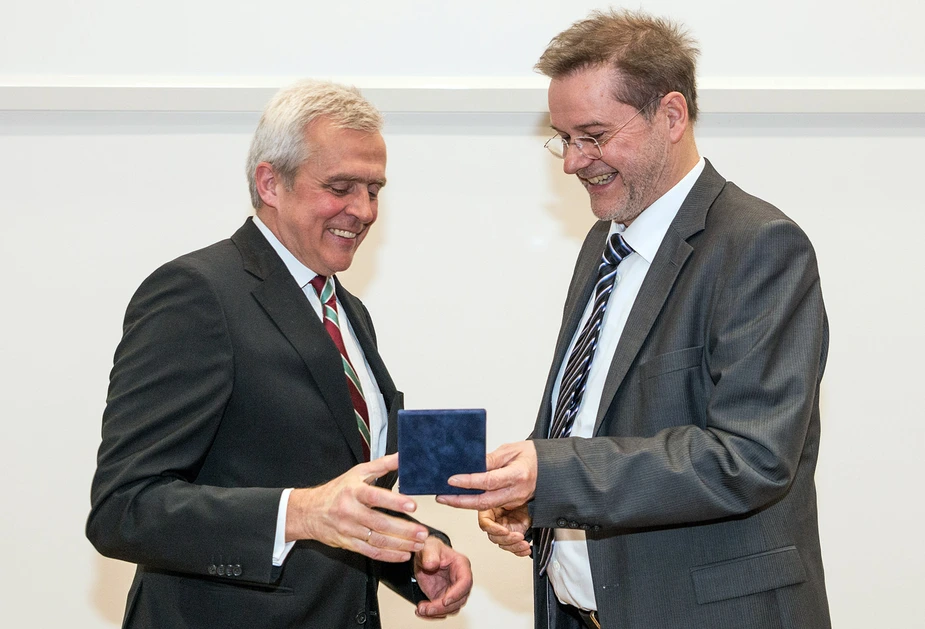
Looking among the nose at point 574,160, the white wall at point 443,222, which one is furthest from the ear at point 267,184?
the white wall at point 443,222

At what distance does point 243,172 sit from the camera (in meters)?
3.64

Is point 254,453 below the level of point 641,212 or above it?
below

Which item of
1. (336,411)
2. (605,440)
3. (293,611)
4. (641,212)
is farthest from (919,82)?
(293,611)

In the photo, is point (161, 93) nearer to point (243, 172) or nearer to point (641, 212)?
point (243, 172)

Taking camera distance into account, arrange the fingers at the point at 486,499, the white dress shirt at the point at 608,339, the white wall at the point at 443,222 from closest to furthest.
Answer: the fingers at the point at 486,499, the white dress shirt at the point at 608,339, the white wall at the point at 443,222

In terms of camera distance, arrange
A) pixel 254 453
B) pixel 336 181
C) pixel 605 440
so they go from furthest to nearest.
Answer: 1. pixel 336 181
2. pixel 254 453
3. pixel 605 440

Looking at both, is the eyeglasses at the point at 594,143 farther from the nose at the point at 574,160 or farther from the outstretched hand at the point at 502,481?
the outstretched hand at the point at 502,481

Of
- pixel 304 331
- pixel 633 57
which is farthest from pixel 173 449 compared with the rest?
pixel 633 57

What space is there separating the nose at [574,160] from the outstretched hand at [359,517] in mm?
968

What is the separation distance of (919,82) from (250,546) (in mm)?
2996

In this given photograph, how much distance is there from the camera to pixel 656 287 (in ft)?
7.51

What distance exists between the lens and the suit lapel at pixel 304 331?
2299 mm

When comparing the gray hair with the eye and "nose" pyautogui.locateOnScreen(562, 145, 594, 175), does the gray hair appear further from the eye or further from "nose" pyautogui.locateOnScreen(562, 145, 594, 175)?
"nose" pyautogui.locateOnScreen(562, 145, 594, 175)

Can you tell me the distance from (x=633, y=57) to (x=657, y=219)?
1.31 feet
